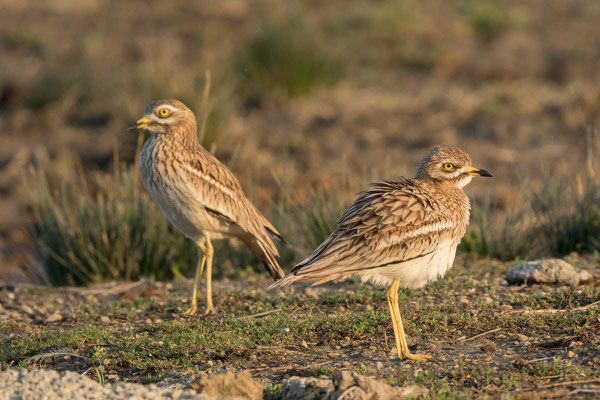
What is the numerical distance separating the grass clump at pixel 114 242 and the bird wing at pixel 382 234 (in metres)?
3.28

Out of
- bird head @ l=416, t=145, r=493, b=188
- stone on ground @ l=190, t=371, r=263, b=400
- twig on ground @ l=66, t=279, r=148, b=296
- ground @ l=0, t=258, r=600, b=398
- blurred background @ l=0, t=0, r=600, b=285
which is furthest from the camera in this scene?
blurred background @ l=0, t=0, r=600, b=285

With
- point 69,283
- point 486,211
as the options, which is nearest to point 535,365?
point 486,211

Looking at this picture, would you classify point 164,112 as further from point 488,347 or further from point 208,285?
point 488,347

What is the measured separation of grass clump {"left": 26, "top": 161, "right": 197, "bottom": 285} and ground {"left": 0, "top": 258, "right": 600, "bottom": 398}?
3.52 ft

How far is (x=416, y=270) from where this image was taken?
5.32 metres

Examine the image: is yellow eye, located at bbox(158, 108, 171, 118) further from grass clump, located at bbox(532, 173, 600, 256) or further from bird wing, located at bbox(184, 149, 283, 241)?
grass clump, located at bbox(532, 173, 600, 256)

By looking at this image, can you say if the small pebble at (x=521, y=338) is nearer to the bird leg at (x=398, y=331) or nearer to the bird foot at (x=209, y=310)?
the bird leg at (x=398, y=331)

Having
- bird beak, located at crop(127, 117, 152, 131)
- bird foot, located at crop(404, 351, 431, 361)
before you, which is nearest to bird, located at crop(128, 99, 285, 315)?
bird beak, located at crop(127, 117, 152, 131)

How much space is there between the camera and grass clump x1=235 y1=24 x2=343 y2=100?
587 inches

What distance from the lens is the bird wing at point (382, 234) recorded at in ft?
16.9

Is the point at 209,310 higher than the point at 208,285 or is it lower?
lower

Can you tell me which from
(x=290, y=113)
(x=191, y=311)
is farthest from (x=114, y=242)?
(x=290, y=113)

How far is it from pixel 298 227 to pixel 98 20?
12.9m

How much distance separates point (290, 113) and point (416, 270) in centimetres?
938
